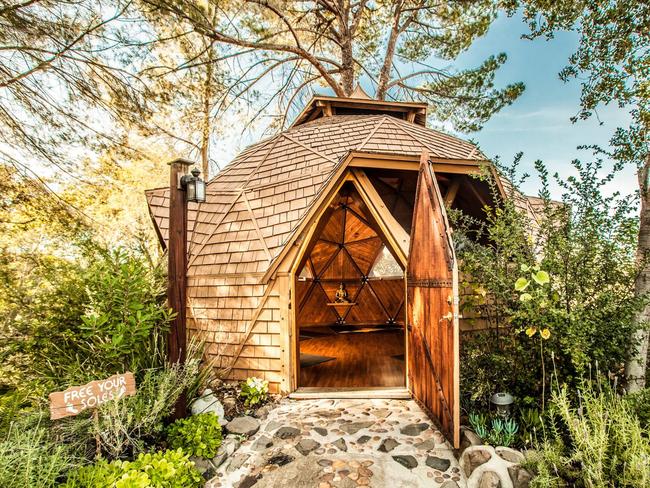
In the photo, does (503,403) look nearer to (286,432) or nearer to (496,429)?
(496,429)

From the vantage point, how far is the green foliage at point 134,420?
2.81 m

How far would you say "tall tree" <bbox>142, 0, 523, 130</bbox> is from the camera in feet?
29.9

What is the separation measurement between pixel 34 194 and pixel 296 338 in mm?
4403

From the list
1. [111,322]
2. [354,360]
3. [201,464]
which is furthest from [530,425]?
[111,322]

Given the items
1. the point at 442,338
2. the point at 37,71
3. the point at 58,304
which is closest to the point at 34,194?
the point at 37,71

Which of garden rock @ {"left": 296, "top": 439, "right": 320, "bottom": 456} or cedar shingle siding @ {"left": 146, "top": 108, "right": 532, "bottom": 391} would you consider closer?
garden rock @ {"left": 296, "top": 439, "right": 320, "bottom": 456}

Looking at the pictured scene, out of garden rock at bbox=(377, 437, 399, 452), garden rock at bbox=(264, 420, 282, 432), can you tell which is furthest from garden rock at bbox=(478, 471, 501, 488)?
garden rock at bbox=(264, 420, 282, 432)

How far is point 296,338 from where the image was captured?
4859 millimetres

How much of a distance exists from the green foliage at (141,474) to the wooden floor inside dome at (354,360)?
2551 mm

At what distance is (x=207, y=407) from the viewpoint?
379cm

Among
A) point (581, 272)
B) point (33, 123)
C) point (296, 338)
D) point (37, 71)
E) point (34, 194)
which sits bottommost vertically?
point (296, 338)

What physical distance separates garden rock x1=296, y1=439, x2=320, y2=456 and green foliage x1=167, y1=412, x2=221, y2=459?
2.66 ft

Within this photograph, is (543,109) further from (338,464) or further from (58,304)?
(58,304)

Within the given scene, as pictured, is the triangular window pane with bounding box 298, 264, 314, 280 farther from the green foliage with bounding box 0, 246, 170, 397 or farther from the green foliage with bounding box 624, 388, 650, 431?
the green foliage with bounding box 624, 388, 650, 431
